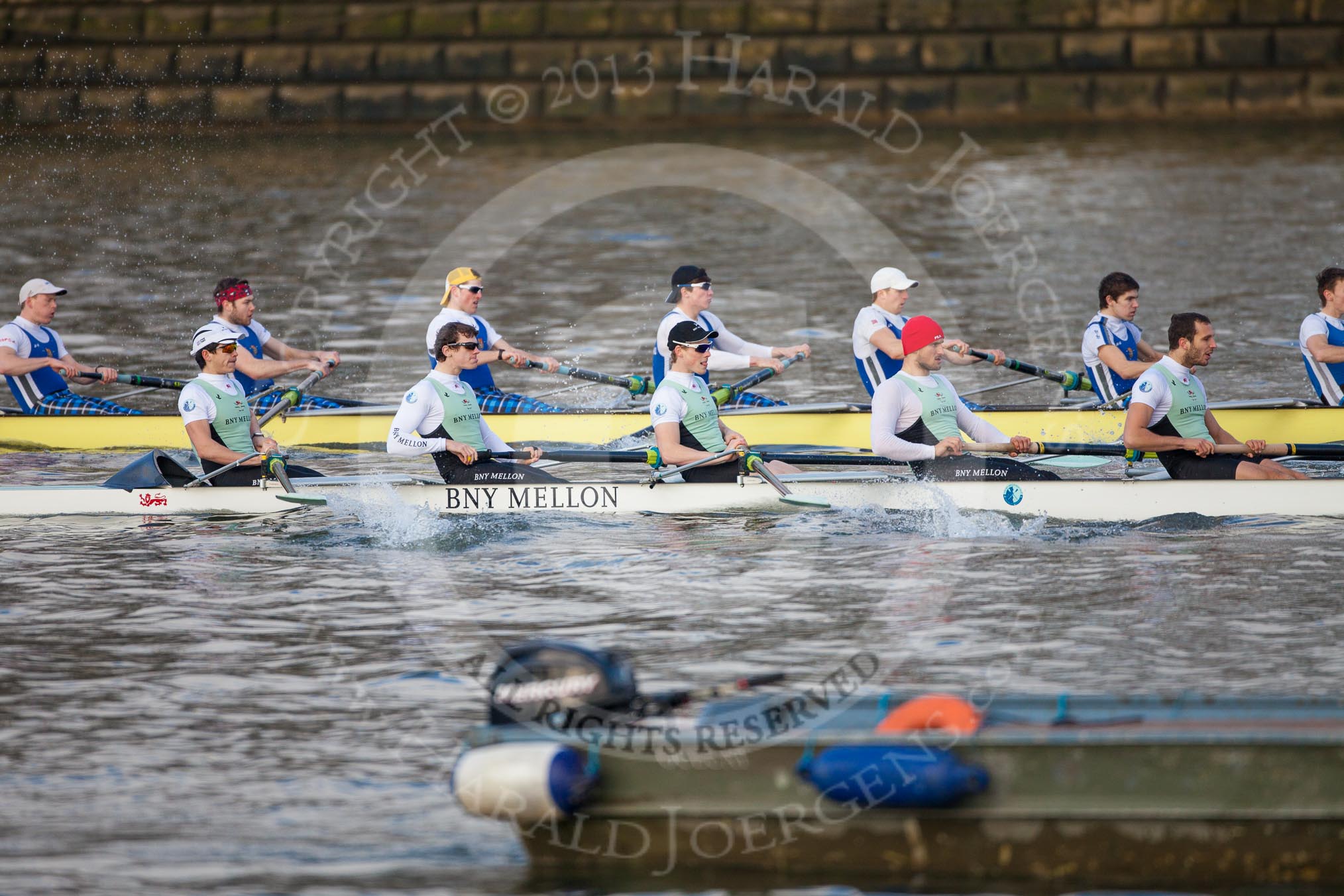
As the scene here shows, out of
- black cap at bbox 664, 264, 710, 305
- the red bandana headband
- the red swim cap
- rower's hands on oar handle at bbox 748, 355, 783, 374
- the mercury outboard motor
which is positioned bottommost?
the mercury outboard motor

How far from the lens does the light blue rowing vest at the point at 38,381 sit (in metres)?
13.6

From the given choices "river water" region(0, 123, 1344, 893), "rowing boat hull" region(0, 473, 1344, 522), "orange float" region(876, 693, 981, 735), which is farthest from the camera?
"rowing boat hull" region(0, 473, 1344, 522)

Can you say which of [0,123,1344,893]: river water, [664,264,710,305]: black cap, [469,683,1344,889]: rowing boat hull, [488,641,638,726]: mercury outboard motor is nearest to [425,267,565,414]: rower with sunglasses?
[0,123,1344,893]: river water

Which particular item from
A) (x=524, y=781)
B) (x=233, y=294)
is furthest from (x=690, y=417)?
(x=524, y=781)

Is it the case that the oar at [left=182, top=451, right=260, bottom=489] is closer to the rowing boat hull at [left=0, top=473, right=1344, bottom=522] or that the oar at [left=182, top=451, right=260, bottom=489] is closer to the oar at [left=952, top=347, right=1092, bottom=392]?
the rowing boat hull at [left=0, top=473, right=1344, bottom=522]

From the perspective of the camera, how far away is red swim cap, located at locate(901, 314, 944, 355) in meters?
10.8

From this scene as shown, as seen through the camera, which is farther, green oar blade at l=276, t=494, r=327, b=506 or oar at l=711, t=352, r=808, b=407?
oar at l=711, t=352, r=808, b=407

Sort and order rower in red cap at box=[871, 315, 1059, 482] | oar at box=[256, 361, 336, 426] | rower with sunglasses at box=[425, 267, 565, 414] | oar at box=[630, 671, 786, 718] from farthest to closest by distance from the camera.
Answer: rower with sunglasses at box=[425, 267, 565, 414] < oar at box=[256, 361, 336, 426] < rower in red cap at box=[871, 315, 1059, 482] < oar at box=[630, 671, 786, 718]

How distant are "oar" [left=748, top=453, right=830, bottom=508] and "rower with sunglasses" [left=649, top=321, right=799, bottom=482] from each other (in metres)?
0.15

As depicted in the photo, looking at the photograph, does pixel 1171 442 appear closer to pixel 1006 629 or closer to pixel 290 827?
pixel 1006 629

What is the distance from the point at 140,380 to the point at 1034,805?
969 centimetres

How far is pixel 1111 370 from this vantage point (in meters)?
12.8

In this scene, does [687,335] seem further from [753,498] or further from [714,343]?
[714,343]

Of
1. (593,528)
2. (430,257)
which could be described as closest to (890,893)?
(593,528)
